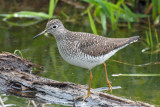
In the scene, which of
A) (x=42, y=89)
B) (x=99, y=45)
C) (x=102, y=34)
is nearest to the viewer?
(x=42, y=89)

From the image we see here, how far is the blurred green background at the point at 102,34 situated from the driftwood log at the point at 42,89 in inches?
11.3

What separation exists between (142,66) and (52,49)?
2670mm

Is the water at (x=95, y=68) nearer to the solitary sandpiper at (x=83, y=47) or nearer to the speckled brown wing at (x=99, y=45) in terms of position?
the solitary sandpiper at (x=83, y=47)

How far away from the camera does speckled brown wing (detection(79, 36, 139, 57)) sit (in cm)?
647

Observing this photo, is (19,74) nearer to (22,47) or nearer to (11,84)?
(11,84)

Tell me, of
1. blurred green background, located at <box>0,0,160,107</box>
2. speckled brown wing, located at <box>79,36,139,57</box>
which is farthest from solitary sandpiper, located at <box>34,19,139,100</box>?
blurred green background, located at <box>0,0,160,107</box>

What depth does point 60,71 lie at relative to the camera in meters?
7.82

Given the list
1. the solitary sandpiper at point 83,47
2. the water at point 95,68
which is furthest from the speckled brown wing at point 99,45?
the water at point 95,68

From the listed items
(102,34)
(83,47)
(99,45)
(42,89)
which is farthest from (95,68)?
(102,34)

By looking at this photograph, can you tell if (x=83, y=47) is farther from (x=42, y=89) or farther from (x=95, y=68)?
(x=95, y=68)

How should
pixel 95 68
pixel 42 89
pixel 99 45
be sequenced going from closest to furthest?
pixel 42 89 < pixel 99 45 < pixel 95 68

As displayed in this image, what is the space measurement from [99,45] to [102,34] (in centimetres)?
357

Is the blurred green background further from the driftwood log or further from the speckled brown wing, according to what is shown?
the speckled brown wing

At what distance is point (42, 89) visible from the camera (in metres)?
6.44
